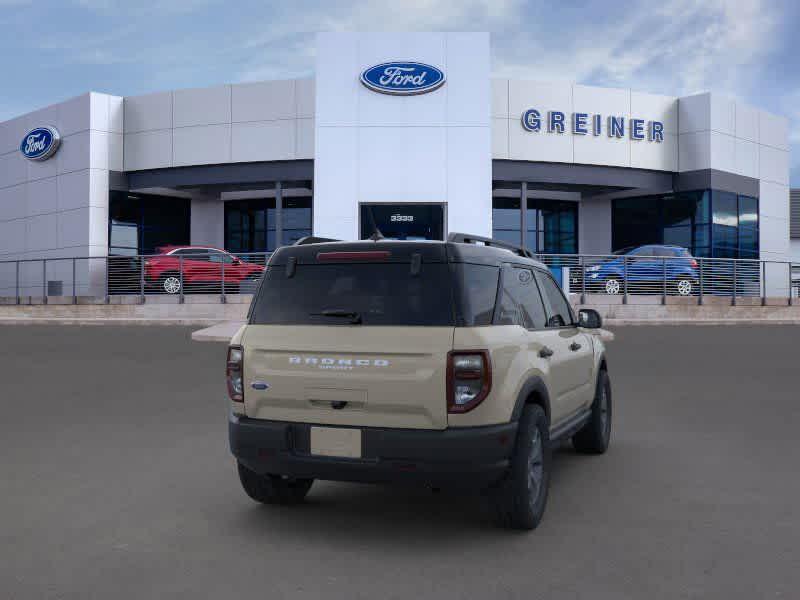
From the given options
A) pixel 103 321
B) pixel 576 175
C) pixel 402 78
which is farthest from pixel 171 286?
pixel 576 175

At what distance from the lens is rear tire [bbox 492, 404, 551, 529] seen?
4.46 meters

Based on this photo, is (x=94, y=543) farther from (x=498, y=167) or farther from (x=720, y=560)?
(x=498, y=167)

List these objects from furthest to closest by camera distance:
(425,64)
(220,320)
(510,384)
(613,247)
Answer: (613,247)
(425,64)
(220,320)
(510,384)

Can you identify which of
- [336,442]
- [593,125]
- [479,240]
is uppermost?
[593,125]

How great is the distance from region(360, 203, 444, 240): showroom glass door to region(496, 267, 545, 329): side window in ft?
71.9

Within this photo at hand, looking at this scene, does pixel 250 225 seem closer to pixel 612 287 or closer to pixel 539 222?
pixel 539 222

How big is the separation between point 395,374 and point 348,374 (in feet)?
0.91

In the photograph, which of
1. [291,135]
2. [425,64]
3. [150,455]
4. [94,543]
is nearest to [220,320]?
[291,135]

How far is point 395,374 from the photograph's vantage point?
14.1ft

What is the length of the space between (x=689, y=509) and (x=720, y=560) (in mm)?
1033

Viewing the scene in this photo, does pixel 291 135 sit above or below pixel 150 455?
above

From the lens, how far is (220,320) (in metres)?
24.5

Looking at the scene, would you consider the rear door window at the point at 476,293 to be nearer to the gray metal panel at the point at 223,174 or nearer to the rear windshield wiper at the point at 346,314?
the rear windshield wiper at the point at 346,314

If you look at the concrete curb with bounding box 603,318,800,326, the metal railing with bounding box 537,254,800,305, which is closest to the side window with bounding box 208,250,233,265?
the metal railing with bounding box 537,254,800,305
